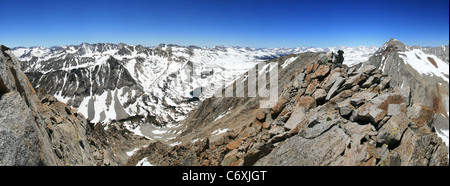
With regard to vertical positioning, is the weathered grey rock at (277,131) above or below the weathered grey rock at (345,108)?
below

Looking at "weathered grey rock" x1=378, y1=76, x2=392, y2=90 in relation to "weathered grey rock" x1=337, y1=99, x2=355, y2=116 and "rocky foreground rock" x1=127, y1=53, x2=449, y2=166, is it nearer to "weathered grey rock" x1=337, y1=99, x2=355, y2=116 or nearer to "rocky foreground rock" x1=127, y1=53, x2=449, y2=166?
"rocky foreground rock" x1=127, y1=53, x2=449, y2=166

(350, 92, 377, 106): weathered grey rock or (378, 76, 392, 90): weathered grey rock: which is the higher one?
(378, 76, 392, 90): weathered grey rock

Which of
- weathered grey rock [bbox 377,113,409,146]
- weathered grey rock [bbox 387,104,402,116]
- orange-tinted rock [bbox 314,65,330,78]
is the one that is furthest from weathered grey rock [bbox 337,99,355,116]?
orange-tinted rock [bbox 314,65,330,78]

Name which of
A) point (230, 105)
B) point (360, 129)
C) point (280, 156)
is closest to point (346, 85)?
point (360, 129)

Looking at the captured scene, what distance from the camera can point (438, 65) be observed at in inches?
4412

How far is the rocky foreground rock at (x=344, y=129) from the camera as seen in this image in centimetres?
1138

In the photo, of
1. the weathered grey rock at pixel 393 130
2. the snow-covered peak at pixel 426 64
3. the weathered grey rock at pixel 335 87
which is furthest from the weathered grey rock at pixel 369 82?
the snow-covered peak at pixel 426 64

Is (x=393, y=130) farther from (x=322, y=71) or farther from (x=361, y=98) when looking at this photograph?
(x=322, y=71)

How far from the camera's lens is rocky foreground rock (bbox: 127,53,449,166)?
11383 mm

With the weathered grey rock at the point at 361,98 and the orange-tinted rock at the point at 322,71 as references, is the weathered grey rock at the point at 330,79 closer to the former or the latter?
the orange-tinted rock at the point at 322,71

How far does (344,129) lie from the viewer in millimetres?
13602

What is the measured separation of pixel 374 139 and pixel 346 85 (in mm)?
7175

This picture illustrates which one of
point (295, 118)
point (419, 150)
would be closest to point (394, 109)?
point (419, 150)
